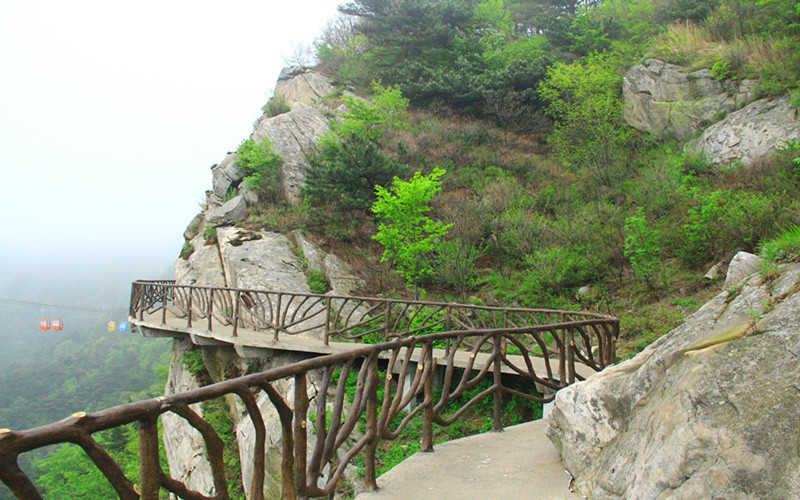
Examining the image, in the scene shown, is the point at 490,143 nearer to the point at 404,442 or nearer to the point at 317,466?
the point at 404,442

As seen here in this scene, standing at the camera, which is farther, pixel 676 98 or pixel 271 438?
pixel 676 98

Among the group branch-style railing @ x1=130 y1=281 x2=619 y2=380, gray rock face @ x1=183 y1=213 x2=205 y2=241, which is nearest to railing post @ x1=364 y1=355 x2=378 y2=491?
branch-style railing @ x1=130 y1=281 x2=619 y2=380

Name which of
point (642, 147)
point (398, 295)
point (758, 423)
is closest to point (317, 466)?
point (758, 423)

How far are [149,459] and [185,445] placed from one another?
10.4m

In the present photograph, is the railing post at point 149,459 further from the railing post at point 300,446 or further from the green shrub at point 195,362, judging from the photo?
the green shrub at point 195,362

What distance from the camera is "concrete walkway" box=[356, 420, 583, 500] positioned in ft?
9.80

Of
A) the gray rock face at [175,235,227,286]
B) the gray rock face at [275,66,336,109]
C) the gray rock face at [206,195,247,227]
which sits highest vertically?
the gray rock face at [275,66,336,109]

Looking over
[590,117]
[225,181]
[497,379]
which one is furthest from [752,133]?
[225,181]

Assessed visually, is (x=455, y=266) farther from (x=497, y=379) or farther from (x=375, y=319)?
(x=497, y=379)

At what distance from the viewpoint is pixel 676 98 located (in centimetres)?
1470

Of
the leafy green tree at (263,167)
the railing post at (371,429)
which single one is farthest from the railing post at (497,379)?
the leafy green tree at (263,167)

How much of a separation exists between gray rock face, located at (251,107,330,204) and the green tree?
6.26 meters

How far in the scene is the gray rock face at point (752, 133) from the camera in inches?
419

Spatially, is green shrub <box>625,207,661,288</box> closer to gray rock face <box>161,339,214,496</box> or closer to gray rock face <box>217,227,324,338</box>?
gray rock face <box>217,227,324,338</box>
